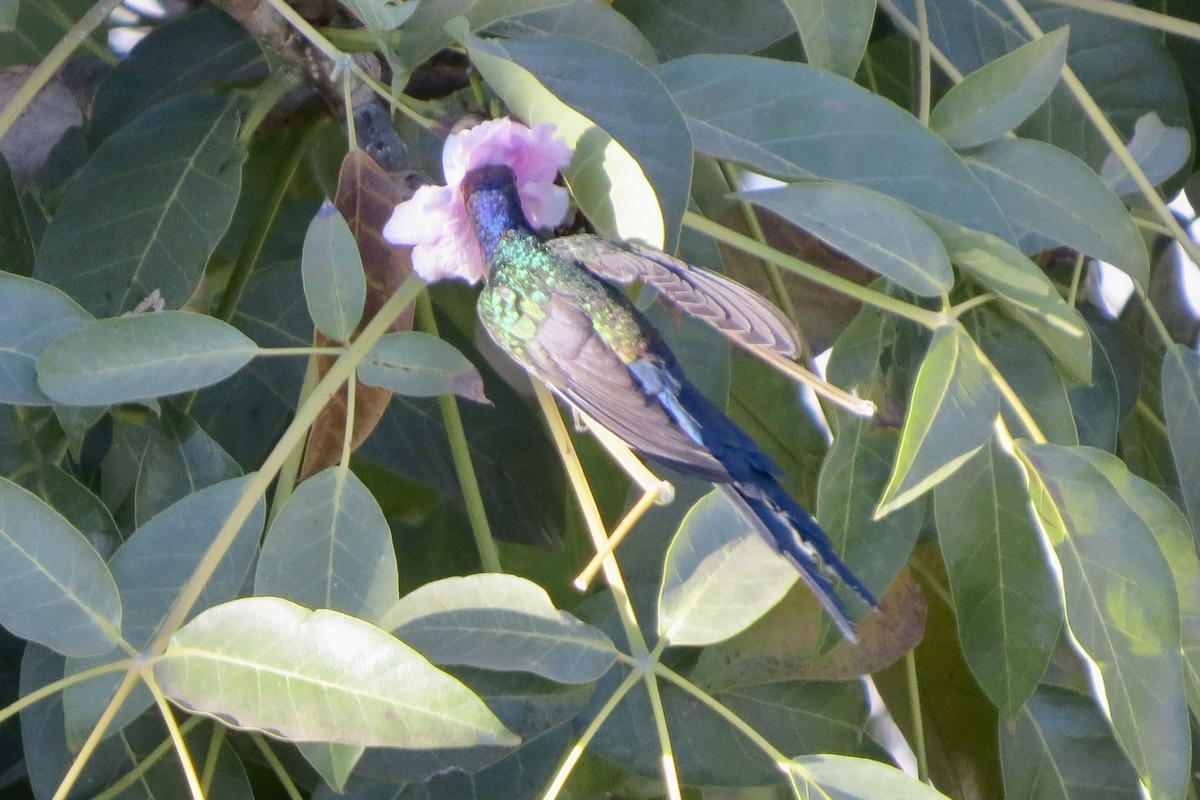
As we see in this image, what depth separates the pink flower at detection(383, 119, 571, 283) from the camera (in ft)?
2.01

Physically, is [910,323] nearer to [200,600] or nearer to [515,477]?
[515,477]

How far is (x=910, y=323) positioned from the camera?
0.75m

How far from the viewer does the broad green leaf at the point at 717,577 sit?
0.58 meters

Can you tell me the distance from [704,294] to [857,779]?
266 millimetres

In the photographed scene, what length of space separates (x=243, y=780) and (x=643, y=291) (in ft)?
1.42

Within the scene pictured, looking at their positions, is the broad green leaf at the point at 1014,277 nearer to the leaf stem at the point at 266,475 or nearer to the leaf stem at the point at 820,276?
the leaf stem at the point at 820,276

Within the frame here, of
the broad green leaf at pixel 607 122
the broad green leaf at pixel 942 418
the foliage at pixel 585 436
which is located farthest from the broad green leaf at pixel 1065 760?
the broad green leaf at pixel 607 122

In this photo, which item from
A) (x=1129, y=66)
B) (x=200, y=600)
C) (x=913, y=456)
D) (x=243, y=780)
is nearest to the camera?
(x=913, y=456)

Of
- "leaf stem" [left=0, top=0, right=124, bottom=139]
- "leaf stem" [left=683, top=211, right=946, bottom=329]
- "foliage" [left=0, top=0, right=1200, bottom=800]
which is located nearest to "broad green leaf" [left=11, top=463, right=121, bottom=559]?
"foliage" [left=0, top=0, right=1200, bottom=800]

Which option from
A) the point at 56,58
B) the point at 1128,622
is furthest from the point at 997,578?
the point at 56,58

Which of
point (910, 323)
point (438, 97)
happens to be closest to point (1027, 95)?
point (910, 323)

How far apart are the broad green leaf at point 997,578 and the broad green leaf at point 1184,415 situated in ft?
0.46

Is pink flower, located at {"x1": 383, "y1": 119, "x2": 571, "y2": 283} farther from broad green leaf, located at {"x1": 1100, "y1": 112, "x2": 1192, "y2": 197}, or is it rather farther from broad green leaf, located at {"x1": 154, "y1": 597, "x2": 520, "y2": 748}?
broad green leaf, located at {"x1": 1100, "y1": 112, "x2": 1192, "y2": 197}

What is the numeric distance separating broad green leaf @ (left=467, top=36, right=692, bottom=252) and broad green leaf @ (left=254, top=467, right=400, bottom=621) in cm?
21
